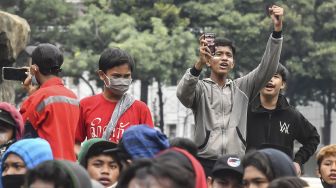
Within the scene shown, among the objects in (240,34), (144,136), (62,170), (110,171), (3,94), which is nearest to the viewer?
(62,170)

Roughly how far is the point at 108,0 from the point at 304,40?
705cm

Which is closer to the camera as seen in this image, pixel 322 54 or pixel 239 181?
pixel 239 181

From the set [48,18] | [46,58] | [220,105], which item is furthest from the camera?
[48,18]

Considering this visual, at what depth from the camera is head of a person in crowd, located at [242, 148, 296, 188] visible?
18.7 ft

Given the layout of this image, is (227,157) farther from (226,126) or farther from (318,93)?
(318,93)

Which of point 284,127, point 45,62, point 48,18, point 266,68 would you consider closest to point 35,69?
point 45,62

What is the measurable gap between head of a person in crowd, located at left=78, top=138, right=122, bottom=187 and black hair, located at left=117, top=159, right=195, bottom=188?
1991mm

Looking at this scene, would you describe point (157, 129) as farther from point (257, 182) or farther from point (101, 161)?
point (257, 182)

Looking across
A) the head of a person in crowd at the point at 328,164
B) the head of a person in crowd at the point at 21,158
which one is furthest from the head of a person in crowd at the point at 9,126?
the head of a person in crowd at the point at 328,164

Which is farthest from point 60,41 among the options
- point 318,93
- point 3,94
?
point 3,94

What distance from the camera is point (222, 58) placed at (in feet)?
27.0

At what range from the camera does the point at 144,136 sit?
599cm

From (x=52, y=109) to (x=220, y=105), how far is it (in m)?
1.27

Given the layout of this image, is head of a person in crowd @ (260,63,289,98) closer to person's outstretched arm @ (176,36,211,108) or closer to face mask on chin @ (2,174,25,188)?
person's outstretched arm @ (176,36,211,108)
